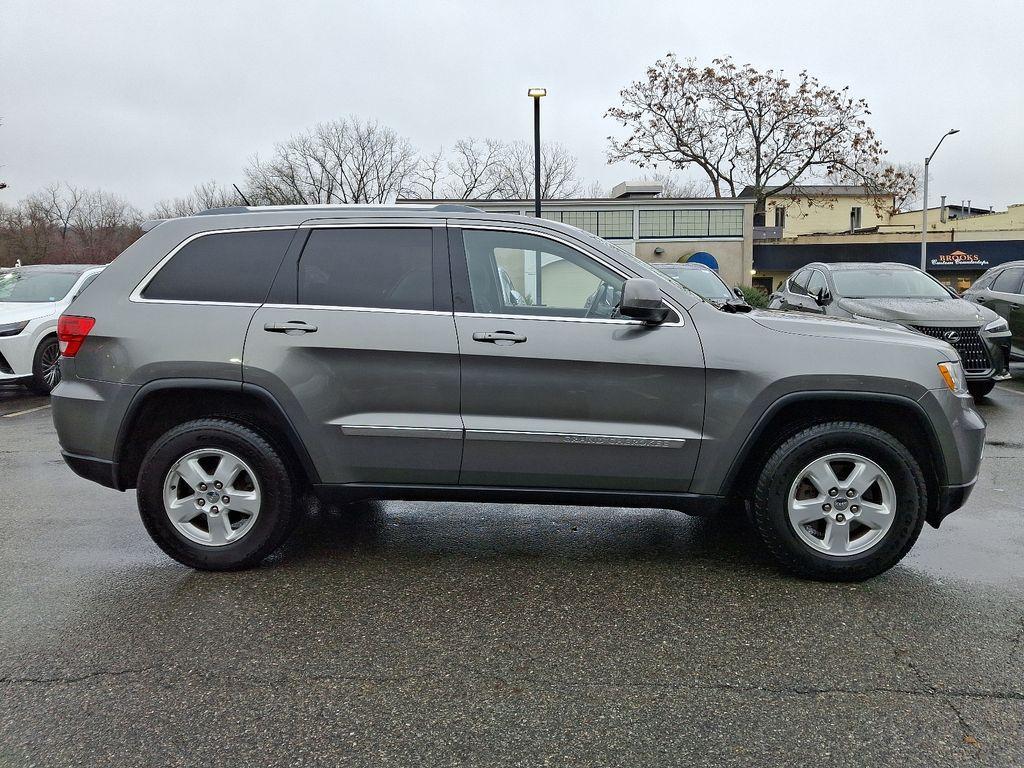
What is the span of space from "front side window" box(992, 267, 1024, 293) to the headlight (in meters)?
9.23

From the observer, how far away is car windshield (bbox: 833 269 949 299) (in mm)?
10445

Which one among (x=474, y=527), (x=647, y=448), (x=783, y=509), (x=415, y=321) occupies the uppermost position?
(x=415, y=321)

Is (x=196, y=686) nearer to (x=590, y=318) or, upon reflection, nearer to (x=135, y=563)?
(x=135, y=563)

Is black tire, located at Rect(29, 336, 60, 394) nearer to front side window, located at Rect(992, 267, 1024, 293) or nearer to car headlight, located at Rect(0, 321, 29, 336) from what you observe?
car headlight, located at Rect(0, 321, 29, 336)

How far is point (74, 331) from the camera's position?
4.23 metres

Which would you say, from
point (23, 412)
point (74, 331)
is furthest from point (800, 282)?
point (23, 412)

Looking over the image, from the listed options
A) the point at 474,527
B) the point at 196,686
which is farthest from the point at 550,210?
the point at 196,686

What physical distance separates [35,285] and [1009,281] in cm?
1442

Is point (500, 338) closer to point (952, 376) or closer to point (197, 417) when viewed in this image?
point (197, 417)

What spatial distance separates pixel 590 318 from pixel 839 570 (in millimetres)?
1765

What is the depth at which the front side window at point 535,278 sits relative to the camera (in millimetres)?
4133

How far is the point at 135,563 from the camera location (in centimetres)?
443

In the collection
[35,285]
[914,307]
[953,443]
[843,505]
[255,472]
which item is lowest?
[843,505]

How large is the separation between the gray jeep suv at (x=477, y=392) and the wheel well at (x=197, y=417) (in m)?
0.01
